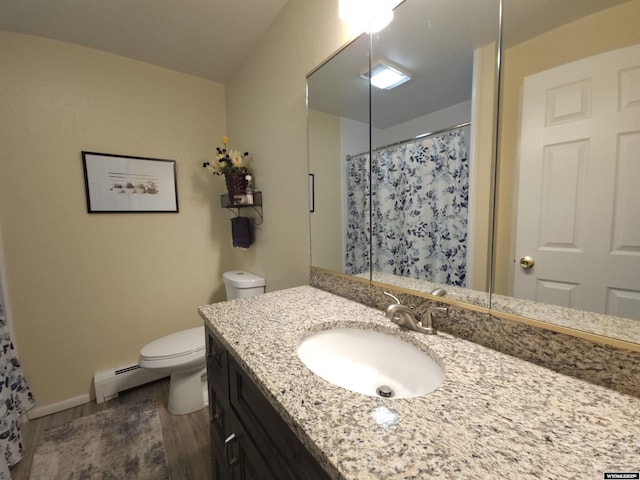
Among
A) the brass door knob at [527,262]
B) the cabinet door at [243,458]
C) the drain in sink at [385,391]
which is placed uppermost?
the brass door knob at [527,262]

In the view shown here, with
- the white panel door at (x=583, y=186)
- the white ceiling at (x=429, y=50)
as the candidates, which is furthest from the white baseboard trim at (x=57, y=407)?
the white panel door at (x=583, y=186)

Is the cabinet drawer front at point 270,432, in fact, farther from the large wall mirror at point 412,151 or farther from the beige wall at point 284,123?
the beige wall at point 284,123

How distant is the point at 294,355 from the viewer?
65 centimetres

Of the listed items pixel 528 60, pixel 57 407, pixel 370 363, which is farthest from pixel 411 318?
pixel 57 407

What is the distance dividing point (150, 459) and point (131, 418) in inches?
15.6

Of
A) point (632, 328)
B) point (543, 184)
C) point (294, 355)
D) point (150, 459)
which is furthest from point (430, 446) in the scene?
point (150, 459)

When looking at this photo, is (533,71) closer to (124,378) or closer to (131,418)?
(131,418)

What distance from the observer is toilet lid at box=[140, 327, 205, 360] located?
1.46 metres

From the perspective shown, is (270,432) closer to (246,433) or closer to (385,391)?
(246,433)

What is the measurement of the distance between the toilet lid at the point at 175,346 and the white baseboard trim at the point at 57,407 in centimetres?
64

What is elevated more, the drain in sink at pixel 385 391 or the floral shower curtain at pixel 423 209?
the floral shower curtain at pixel 423 209

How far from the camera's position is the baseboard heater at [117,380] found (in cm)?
168

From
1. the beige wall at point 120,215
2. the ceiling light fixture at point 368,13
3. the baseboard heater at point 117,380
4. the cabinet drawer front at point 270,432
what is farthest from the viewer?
the baseboard heater at point 117,380

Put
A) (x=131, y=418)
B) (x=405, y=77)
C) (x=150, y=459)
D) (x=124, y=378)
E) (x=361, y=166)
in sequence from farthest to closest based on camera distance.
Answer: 1. (x=124, y=378)
2. (x=131, y=418)
3. (x=150, y=459)
4. (x=361, y=166)
5. (x=405, y=77)
